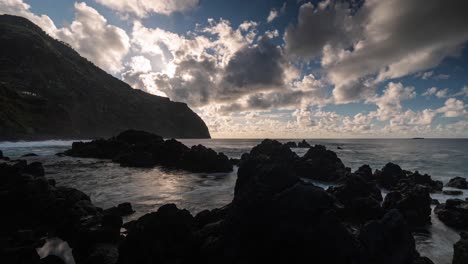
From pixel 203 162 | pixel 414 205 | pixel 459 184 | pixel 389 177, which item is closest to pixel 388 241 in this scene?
pixel 414 205

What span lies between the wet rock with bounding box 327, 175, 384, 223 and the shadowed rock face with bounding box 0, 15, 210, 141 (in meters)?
99.8

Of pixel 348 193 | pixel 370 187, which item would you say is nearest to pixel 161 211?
pixel 348 193

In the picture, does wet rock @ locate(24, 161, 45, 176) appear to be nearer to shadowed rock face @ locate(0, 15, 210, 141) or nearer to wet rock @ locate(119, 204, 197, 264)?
wet rock @ locate(119, 204, 197, 264)

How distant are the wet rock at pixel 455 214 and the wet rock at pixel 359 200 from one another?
414cm

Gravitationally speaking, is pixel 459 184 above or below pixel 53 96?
below

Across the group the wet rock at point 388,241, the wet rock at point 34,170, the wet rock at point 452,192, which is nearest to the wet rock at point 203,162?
the wet rock at point 34,170

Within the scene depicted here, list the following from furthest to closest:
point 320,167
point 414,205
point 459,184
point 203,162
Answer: point 203,162 → point 320,167 → point 459,184 → point 414,205

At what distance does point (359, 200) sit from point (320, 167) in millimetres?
18775

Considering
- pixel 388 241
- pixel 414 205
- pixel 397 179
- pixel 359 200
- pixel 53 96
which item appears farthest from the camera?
pixel 53 96

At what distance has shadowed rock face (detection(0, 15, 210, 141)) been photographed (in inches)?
3588

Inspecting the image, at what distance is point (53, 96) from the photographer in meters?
124

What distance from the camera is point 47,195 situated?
14672 mm

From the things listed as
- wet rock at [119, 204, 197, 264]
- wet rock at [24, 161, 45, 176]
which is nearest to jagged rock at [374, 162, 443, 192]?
wet rock at [119, 204, 197, 264]

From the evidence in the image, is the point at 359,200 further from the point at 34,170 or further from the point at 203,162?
the point at 34,170
